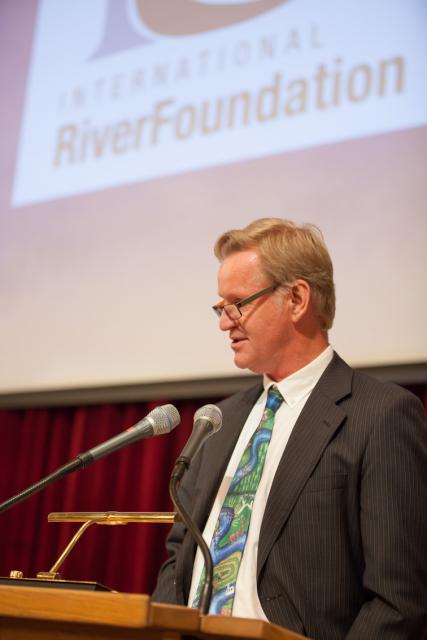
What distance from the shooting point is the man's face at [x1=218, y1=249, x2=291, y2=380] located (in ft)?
7.37

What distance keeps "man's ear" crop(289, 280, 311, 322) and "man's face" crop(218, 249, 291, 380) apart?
20mm

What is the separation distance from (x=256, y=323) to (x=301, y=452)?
43cm

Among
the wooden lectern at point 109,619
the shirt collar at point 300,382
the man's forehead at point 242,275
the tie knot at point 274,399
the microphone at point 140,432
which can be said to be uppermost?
the man's forehead at point 242,275

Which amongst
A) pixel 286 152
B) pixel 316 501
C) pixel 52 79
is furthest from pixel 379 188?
pixel 52 79

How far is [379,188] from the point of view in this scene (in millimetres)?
2771

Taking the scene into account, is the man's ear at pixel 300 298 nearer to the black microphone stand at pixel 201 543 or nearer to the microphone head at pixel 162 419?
the microphone head at pixel 162 419

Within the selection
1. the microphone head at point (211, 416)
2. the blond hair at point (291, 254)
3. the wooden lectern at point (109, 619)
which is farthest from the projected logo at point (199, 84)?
the wooden lectern at point (109, 619)

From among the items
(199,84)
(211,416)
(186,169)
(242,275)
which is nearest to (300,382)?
(242,275)

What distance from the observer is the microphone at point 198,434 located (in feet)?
4.95

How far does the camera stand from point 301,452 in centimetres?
197

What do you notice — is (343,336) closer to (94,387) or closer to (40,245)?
(94,387)

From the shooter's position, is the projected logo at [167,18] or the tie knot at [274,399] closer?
the tie knot at [274,399]

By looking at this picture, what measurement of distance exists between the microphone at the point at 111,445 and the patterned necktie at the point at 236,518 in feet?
1.41

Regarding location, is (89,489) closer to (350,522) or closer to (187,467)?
(350,522)
